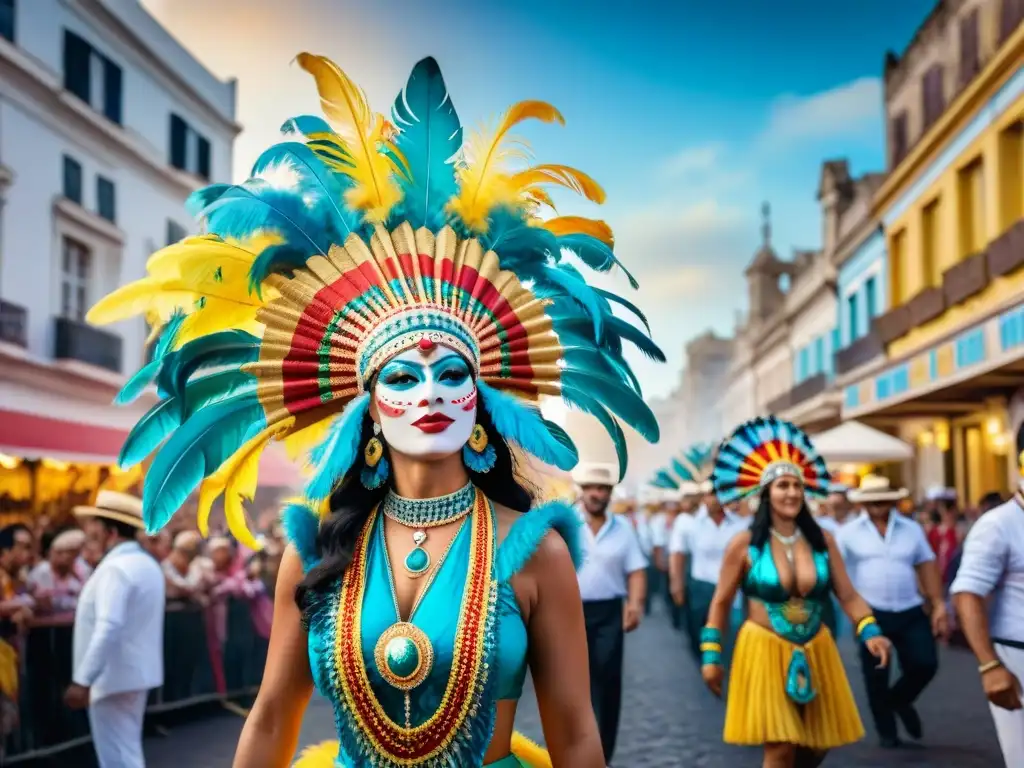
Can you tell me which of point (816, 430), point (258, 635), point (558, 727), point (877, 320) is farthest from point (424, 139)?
point (816, 430)

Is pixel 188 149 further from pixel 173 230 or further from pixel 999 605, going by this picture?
pixel 999 605

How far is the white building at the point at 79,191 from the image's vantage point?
1903 centimetres

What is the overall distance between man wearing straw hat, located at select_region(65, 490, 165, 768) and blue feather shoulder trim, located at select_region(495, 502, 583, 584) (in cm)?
416

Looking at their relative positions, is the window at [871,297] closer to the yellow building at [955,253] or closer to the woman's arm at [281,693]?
the yellow building at [955,253]

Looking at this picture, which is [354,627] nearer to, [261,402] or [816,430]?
[261,402]

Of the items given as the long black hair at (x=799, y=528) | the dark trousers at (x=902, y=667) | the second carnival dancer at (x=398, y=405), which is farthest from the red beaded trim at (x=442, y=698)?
the dark trousers at (x=902, y=667)

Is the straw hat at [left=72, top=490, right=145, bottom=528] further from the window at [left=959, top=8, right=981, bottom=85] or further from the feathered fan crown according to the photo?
the window at [left=959, top=8, right=981, bottom=85]

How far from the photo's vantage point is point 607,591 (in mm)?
8945

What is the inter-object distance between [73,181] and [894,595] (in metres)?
17.1

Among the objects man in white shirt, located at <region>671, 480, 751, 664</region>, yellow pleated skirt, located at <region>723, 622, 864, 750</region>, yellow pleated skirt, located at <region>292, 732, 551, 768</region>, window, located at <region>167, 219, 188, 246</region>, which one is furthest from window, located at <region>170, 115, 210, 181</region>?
yellow pleated skirt, located at <region>292, 732, 551, 768</region>

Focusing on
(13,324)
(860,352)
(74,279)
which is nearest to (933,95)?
(860,352)

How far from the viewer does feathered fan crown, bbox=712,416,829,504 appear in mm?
7074

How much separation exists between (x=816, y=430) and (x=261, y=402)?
34.8 meters

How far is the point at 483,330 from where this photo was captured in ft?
11.5
